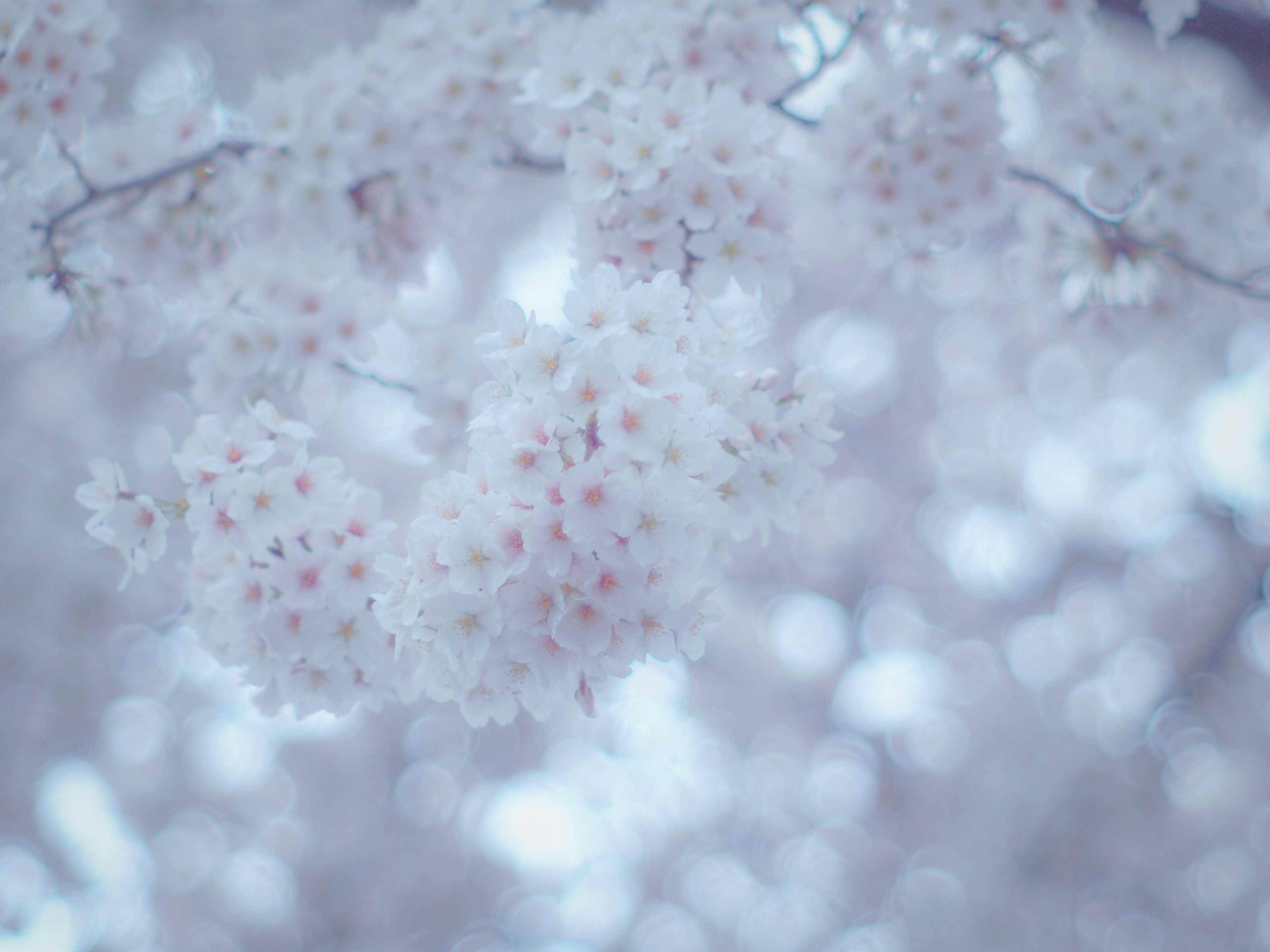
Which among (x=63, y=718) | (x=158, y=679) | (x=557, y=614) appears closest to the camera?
(x=557, y=614)

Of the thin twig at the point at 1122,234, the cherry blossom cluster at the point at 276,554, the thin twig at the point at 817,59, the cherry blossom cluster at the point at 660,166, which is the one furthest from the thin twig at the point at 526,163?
the thin twig at the point at 1122,234

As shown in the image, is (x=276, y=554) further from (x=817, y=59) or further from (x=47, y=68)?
(x=817, y=59)

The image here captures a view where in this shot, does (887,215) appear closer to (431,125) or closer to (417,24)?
(431,125)

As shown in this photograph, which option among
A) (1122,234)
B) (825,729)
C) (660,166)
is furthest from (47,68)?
(825,729)

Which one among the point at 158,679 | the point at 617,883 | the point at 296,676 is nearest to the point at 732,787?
the point at 617,883

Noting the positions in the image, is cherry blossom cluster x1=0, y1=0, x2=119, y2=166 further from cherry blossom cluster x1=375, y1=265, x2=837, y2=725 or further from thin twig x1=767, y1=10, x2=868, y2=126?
thin twig x1=767, y1=10, x2=868, y2=126
